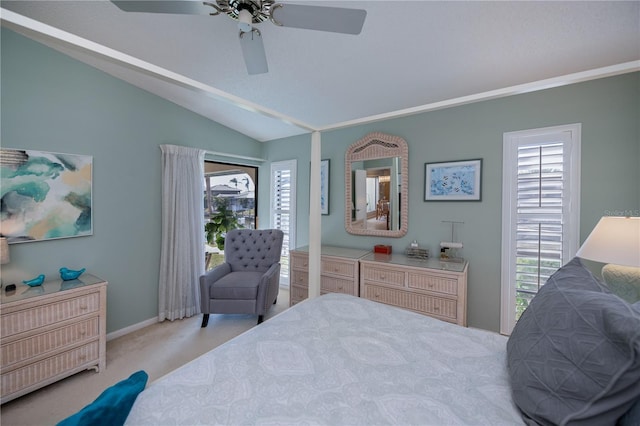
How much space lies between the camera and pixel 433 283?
92.6 inches

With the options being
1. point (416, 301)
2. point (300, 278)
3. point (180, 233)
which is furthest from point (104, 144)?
point (416, 301)

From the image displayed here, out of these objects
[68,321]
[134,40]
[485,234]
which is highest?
[134,40]

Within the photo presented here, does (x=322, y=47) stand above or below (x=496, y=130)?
above

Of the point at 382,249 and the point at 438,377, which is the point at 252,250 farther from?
the point at 438,377

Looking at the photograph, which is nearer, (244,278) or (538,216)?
(538,216)

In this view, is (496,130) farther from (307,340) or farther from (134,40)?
(134,40)

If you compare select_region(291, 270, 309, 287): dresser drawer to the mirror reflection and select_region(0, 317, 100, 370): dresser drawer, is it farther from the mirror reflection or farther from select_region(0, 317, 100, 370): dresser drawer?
select_region(0, 317, 100, 370): dresser drawer

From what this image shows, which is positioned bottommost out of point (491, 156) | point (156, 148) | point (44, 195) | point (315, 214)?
point (315, 214)

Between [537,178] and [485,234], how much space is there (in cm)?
65

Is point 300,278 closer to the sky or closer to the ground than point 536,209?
closer to the ground

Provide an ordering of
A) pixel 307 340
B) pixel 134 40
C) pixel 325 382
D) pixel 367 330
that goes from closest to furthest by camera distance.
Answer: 1. pixel 325 382
2. pixel 307 340
3. pixel 367 330
4. pixel 134 40

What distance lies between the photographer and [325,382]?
1.00 meters

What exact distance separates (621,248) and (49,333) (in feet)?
12.1

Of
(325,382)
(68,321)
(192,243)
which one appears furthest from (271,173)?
(325,382)
